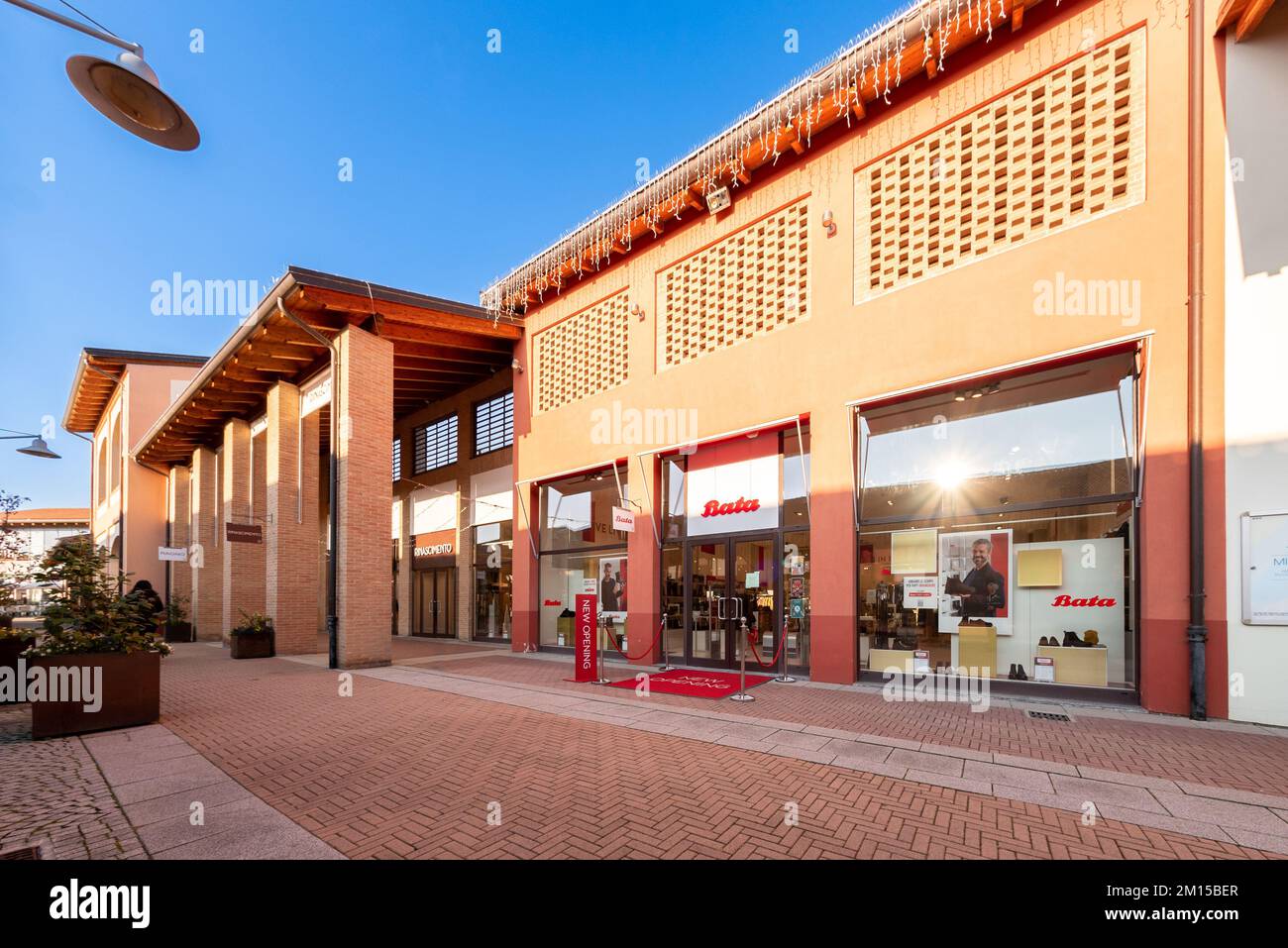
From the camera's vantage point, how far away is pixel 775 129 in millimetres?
10164

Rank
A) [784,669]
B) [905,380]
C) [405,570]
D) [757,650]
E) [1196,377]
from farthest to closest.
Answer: [405,570], [757,650], [784,669], [905,380], [1196,377]

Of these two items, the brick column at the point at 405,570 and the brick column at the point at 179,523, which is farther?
the brick column at the point at 179,523

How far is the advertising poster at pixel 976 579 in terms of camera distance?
846 centimetres

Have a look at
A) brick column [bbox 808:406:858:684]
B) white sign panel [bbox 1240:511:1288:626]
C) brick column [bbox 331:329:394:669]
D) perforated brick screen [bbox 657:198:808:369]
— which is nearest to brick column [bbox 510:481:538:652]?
brick column [bbox 331:329:394:669]

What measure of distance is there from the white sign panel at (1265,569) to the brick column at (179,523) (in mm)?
27591

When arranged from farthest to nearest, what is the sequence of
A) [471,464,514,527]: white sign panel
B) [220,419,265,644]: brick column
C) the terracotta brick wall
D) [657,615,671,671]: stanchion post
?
the terracotta brick wall < [220,419,265,644]: brick column < [471,464,514,527]: white sign panel < [657,615,671,671]: stanchion post

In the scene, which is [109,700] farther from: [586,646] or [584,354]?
[584,354]

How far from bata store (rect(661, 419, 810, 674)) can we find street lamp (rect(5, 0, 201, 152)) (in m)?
8.32

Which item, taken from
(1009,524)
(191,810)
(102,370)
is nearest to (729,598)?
(1009,524)

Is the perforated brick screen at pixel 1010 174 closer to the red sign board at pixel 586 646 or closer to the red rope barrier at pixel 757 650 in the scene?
the red rope barrier at pixel 757 650

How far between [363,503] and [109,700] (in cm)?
603

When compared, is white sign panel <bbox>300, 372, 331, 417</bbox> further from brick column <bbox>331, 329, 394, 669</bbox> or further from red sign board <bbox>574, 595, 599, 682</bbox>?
red sign board <bbox>574, 595, 599, 682</bbox>

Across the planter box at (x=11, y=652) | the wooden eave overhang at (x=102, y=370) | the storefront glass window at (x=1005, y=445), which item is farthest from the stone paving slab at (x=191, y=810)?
the wooden eave overhang at (x=102, y=370)

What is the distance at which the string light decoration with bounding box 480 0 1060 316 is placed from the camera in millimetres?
8391
